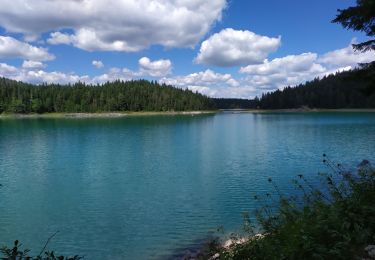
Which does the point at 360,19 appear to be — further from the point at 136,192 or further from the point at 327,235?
the point at 136,192

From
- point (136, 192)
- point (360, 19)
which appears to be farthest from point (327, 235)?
point (136, 192)

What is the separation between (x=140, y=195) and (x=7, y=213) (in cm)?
1073

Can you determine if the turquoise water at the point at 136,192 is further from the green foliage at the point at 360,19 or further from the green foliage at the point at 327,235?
the green foliage at the point at 360,19

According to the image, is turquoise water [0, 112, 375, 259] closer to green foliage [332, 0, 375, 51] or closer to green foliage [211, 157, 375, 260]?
green foliage [211, 157, 375, 260]

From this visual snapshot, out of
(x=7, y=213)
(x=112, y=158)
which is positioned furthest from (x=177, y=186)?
(x=112, y=158)

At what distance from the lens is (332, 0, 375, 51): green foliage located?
38.6ft

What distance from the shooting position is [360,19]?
40.4 feet

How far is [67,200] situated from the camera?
30422 mm

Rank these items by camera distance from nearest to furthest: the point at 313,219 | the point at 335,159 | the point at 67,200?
the point at 313,219, the point at 67,200, the point at 335,159

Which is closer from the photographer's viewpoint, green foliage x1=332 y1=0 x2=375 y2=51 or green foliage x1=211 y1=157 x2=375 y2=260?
green foliage x1=211 y1=157 x2=375 y2=260

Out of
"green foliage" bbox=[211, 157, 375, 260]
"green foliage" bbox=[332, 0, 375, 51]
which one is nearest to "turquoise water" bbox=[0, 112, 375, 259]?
"green foliage" bbox=[211, 157, 375, 260]

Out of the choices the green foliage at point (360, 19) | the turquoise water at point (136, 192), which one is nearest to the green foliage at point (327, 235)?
the green foliage at point (360, 19)

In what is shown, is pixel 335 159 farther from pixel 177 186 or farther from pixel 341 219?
pixel 341 219

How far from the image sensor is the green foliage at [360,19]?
11759 mm
